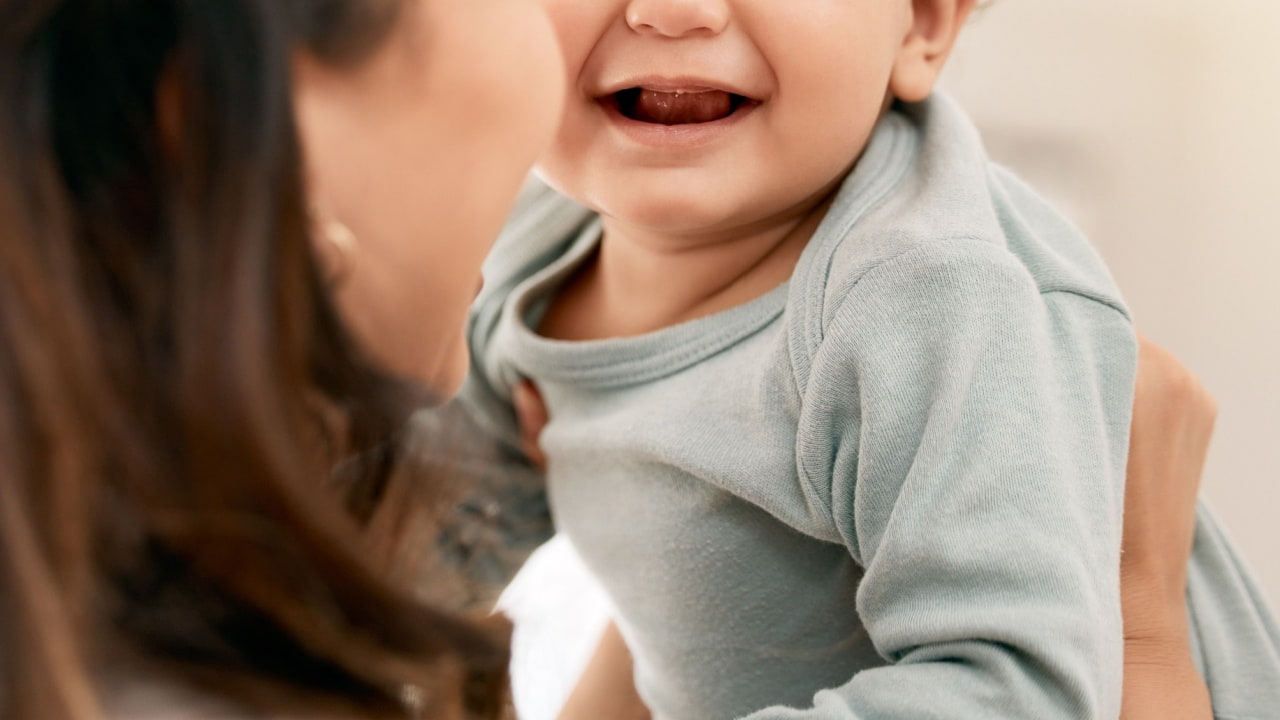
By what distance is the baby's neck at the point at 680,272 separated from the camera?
65 cm

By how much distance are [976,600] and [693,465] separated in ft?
0.57

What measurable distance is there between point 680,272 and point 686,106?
12cm

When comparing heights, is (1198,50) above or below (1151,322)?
above

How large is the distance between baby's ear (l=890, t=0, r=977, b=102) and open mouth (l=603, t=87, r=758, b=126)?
0.09m

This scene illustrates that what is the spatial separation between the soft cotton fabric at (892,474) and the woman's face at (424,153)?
17cm

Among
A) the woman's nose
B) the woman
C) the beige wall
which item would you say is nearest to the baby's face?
the woman's nose

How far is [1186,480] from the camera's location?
27.1 inches

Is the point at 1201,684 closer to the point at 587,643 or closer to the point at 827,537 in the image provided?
the point at 827,537

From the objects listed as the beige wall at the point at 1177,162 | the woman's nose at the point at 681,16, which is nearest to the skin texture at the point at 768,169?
the woman's nose at the point at 681,16

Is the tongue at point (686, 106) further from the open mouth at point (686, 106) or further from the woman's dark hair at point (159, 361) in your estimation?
the woman's dark hair at point (159, 361)

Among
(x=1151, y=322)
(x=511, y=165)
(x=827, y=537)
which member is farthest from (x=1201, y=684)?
(x=1151, y=322)

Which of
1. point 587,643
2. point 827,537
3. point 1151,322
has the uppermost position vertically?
point 827,537

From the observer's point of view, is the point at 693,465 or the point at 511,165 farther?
the point at 693,465

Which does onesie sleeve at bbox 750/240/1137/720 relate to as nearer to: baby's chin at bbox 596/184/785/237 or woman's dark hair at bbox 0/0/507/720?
baby's chin at bbox 596/184/785/237
